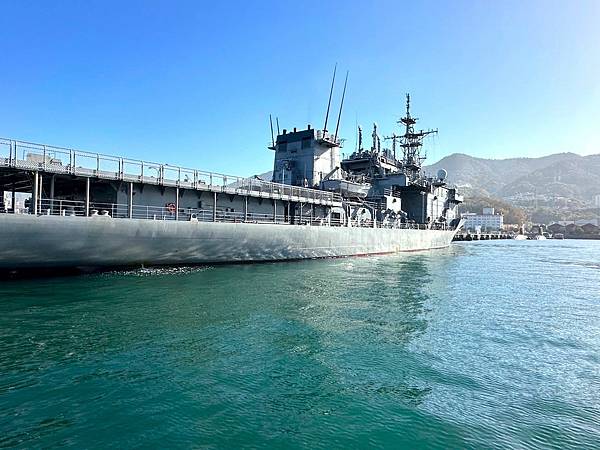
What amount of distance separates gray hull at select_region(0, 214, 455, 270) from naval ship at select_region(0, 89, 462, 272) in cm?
5

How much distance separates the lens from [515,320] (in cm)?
1253

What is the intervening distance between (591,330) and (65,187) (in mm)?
25866

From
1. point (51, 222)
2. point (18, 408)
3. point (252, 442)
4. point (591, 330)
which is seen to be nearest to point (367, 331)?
point (252, 442)

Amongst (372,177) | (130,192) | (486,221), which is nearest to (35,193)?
(130,192)

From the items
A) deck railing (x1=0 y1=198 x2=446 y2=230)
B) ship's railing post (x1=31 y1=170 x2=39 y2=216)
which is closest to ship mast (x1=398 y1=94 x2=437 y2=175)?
deck railing (x1=0 y1=198 x2=446 y2=230)

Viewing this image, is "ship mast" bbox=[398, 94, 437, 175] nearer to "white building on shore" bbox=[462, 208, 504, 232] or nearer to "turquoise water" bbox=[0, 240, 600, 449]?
"turquoise water" bbox=[0, 240, 600, 449]

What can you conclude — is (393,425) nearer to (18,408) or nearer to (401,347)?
(401,347)

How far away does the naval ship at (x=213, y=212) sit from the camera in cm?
1752

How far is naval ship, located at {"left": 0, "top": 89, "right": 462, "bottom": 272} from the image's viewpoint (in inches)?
690

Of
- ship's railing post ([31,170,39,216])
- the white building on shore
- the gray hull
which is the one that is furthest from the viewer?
the white building on shore

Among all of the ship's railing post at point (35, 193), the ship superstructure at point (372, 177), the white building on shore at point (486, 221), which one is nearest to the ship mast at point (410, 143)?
the ship superstructure at point (372, 177)

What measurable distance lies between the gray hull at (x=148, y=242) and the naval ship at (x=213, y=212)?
0.05 meters

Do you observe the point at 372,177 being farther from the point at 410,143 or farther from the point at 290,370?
the point at 290,370

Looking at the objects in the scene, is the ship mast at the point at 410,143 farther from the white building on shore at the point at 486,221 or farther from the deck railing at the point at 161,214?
the white building on shore at the point at 486,221
